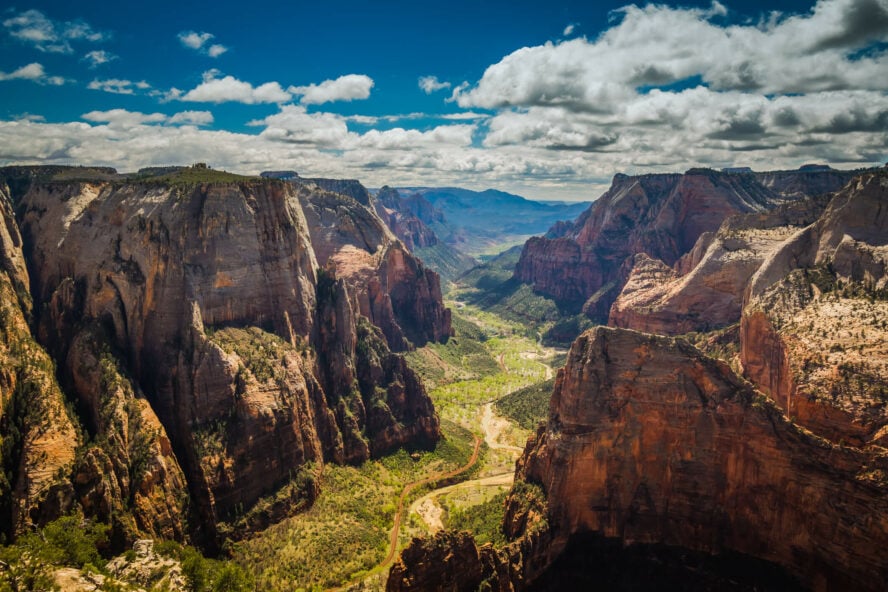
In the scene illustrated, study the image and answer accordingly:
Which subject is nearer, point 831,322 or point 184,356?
point 184,356

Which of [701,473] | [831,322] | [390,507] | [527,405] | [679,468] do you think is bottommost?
[527,405]

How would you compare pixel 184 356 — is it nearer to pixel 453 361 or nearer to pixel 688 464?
pixel 688 464

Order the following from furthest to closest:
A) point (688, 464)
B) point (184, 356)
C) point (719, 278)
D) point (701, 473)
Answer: point (719, 278)
point (184, 356)
point (688, 464)
point (701, 473)

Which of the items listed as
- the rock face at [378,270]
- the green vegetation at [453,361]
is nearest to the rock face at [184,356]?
the green vegetation at [453,361]

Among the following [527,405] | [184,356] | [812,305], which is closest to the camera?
[184,356]

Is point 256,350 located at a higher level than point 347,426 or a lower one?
higher

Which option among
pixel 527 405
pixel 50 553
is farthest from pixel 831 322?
pixel 50 553
